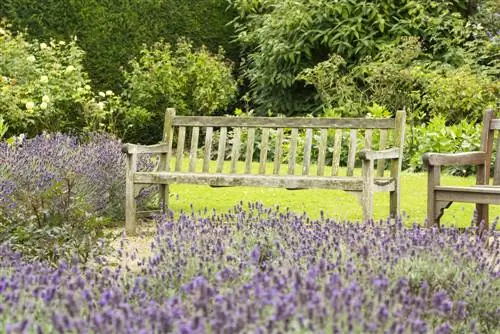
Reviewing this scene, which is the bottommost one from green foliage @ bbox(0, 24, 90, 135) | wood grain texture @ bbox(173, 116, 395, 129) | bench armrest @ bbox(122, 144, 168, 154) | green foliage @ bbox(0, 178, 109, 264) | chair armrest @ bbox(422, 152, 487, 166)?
green foliage @ bbox(0, 178, 109, 264)

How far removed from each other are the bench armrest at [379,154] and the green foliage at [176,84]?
6945 millimetres

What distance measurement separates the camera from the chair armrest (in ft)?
18.0

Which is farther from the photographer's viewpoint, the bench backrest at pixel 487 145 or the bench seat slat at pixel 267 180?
the bench backrest at pixel 487 145

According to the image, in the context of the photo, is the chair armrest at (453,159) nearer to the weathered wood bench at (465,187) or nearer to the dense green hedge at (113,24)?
the weathered wood bench at (465,187)

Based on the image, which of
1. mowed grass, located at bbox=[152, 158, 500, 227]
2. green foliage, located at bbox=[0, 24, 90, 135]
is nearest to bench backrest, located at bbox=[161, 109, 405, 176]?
mowed grass, located at bbox=[152, 158, 500, 227]

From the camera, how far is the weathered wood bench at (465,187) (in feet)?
17.2

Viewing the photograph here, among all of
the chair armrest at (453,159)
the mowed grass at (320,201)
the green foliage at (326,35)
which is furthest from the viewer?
the green foliage at (326,35)

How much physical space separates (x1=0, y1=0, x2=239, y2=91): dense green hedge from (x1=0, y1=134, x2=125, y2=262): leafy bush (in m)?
4.81

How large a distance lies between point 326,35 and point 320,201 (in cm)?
542

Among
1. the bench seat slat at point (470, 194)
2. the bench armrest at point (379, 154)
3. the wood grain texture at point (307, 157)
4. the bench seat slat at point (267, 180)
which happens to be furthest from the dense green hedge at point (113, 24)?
the bench seat slat at point (470, 194)

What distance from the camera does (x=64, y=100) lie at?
11.9 meters

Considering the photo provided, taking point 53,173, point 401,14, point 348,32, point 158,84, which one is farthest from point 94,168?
point 401,14

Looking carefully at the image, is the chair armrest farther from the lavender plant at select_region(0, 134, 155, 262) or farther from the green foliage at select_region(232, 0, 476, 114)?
the green foliage at select_region(232, 0, 476, 114)

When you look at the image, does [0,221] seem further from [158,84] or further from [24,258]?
[158,84]
